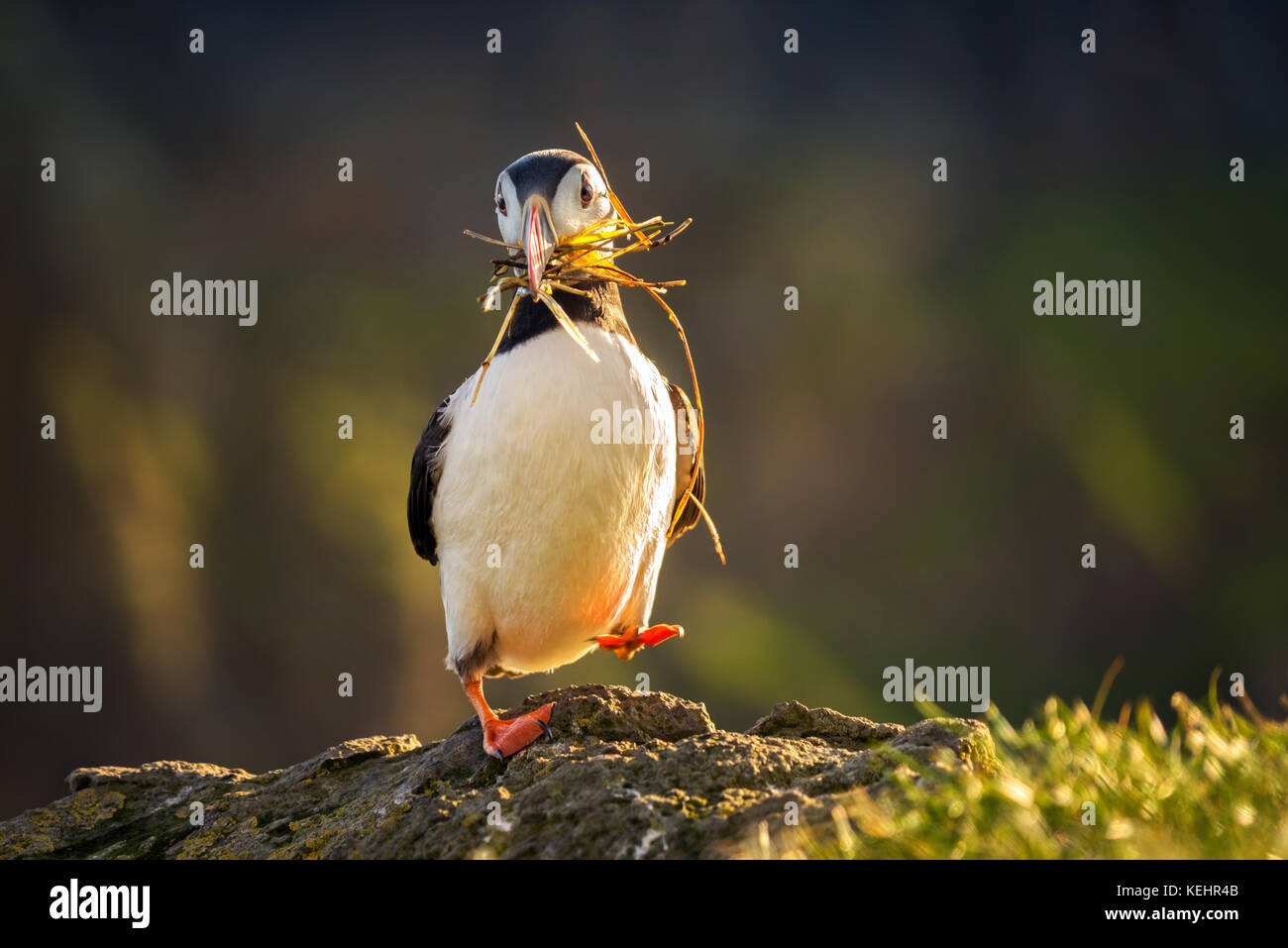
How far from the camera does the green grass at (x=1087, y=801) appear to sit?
6.21 feet

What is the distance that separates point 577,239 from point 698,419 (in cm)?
87

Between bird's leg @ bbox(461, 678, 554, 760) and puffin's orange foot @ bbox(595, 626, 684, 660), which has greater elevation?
puffin's orange foot @ bbox(595, 626, 684, 660)

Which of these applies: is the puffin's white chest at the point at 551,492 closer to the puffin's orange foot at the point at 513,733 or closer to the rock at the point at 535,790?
the rock at the point at 535,790

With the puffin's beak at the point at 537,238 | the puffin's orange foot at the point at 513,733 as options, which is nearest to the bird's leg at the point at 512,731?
the puffin's orange foot at the point at 513,733

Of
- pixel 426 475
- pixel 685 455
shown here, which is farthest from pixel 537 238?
pixel 685 455

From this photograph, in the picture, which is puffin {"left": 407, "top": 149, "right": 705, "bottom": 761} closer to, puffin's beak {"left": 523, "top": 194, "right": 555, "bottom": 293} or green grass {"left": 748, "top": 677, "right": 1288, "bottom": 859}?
puffin's beak {"left": 523, "top": 194, "right": 555, "bottom": 293}

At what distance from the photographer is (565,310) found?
11.5 feet

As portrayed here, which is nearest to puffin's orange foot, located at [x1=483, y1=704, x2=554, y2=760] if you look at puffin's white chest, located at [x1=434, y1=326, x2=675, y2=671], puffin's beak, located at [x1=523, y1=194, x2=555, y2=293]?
puffin's white chest, located at [x1=434, y1=326, x2=675, y2=671]

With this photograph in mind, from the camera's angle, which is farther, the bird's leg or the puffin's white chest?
the puffin's white chest

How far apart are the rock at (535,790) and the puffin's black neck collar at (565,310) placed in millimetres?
1209

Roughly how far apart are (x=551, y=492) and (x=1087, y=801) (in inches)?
73.6

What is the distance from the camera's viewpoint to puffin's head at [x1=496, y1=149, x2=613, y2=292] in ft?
11.3

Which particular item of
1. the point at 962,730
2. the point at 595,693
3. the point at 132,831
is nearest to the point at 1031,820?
the point at 962,730

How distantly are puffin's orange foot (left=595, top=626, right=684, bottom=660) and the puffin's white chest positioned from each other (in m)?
0.06
